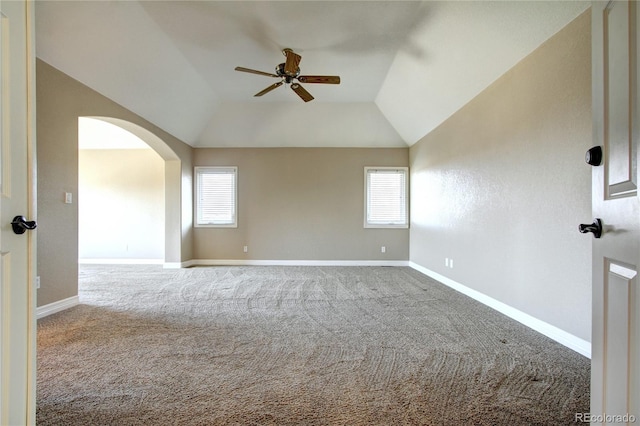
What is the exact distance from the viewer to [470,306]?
355 cm

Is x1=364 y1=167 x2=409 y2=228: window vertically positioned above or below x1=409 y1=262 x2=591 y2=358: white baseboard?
above

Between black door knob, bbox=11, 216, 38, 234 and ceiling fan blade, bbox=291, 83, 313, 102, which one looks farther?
ceiling fan blade, bbox=291, 83, 313, 102

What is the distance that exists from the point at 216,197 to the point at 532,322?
238 inches

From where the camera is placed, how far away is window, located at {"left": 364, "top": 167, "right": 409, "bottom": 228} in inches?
264

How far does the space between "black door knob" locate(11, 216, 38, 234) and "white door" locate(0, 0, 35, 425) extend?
1 cm

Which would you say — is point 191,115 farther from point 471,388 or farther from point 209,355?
point 471,388

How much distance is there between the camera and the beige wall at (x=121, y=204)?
23.2 feet

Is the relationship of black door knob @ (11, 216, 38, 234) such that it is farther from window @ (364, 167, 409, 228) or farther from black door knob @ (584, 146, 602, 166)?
window @ (364, 167, 409, 228)

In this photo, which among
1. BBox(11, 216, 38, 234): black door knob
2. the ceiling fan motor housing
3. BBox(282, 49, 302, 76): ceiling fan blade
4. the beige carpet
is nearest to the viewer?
BBox(11, 216, 38, 234): black door knob

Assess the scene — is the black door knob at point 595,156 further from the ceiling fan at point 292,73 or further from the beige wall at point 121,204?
the beige wall at point 121,204

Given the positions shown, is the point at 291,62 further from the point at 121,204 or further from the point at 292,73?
the point at 121,204

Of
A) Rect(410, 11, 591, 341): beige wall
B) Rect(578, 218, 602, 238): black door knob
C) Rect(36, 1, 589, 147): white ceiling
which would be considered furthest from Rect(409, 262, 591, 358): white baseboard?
Rect(36, 1, 589, 147): white ceiling

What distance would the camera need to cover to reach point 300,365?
2.11m

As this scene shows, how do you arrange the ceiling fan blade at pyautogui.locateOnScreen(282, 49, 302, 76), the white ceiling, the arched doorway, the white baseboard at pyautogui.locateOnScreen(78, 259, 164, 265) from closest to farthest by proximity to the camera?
the white ceiling → the ceiling fan blade at pyautogui.locateOnScreen(282, 49, 302, 76) → the white baseboard at pyautogui.locateOnScreen(78, 259, 164, 265) → the arched doorway
